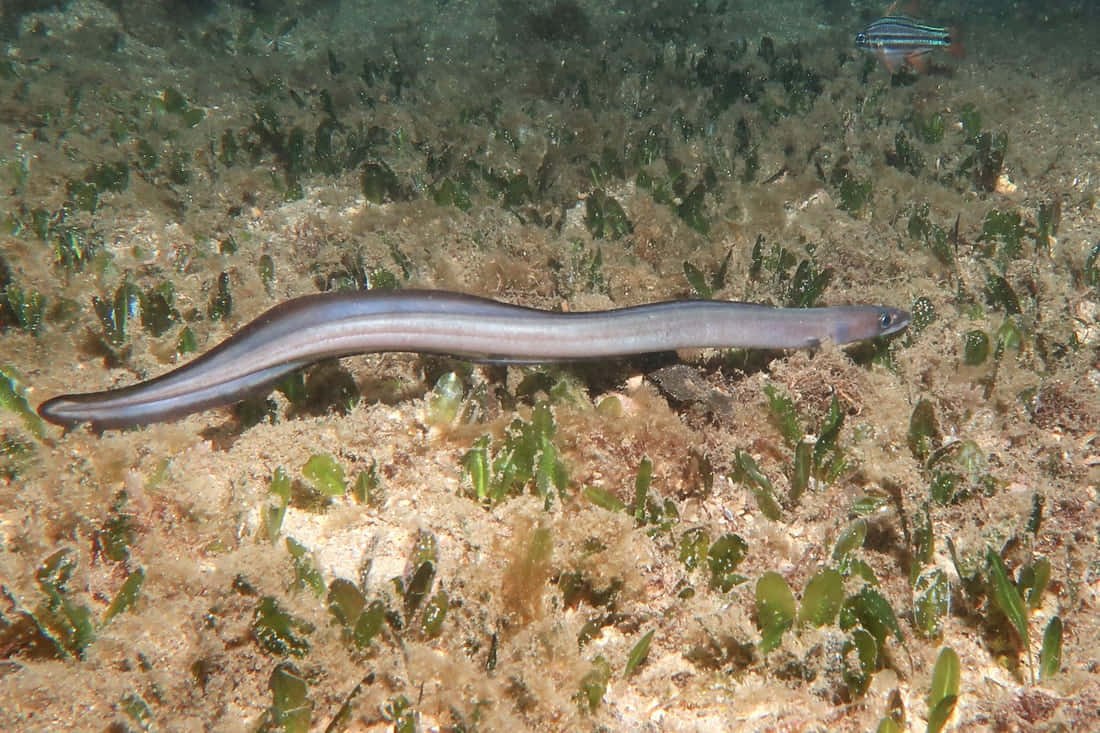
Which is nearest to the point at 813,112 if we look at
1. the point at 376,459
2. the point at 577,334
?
the point at 577,334

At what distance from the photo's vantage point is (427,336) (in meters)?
3.20

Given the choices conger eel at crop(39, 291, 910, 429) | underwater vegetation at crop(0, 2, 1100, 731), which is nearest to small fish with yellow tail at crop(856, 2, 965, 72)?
underwater vegetation at crop(0, 2, 1100, 731)

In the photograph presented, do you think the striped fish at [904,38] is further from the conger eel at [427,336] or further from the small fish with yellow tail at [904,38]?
the conger eel at [427,336]

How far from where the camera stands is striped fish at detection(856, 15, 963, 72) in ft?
23.6

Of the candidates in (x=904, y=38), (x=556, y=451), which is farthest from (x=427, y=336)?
(x=904, y=38)

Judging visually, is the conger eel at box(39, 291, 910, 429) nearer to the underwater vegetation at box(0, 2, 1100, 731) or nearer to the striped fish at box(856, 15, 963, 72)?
the underwater vegetation at box(0, 2, 1100, 731)

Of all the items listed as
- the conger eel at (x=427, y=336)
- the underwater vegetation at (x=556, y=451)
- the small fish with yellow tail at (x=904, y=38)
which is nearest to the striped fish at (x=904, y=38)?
the small fish with yellow tail at (x=904, y=38)

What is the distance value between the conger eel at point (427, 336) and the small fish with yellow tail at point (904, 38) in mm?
5799

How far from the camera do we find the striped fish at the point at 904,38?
23.6 feet

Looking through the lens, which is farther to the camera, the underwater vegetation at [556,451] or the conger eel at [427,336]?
the conger eel at [427,336]

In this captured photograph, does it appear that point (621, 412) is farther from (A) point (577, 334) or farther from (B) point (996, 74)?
(B) point (996, 74)

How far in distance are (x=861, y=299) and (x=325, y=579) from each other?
3916 mm

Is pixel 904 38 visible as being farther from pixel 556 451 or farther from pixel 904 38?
pixel 556 451

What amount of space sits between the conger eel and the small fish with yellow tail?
580 cm
